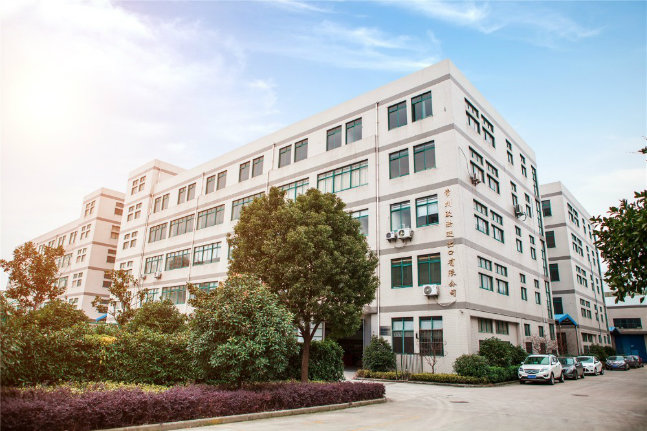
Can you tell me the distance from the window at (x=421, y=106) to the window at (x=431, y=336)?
12.9 metres

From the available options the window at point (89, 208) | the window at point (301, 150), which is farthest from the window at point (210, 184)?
the window at point (89, 208)

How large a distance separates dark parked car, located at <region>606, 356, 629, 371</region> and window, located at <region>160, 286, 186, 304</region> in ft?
130

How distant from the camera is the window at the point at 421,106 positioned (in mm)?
28938

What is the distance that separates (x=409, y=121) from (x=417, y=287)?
35.9 ft

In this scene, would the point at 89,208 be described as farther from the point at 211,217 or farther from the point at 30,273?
the point at 30,273

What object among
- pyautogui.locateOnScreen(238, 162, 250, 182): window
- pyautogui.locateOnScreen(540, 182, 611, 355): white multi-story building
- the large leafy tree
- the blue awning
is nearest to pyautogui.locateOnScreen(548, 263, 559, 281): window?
pyautogui.locateOnScreen(540, 182, 611, 355): white multi-story building

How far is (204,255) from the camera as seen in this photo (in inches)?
1629

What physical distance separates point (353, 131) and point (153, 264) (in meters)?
27.5

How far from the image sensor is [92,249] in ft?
190

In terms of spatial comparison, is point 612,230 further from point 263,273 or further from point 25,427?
point 25,427

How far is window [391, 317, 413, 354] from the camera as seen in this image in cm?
2602

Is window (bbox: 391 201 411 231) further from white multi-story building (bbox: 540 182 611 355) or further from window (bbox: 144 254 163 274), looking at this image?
window (bbox: 144 254 163 274)

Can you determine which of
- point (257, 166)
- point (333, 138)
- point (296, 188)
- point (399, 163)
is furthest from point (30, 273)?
point (399, 163)

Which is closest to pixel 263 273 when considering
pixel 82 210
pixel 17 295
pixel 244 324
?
pixel 244 324
